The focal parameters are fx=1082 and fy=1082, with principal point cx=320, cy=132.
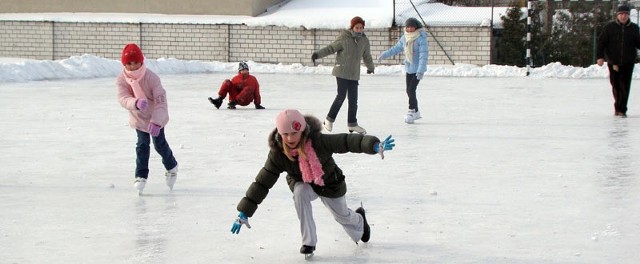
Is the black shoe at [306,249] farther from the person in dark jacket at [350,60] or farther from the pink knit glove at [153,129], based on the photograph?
the person in dark jacket at [350,60]

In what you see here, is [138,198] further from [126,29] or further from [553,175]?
[126,29]

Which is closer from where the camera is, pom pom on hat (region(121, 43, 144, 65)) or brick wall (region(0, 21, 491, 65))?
pom pom on hat (region(121, 43, 144, 65))

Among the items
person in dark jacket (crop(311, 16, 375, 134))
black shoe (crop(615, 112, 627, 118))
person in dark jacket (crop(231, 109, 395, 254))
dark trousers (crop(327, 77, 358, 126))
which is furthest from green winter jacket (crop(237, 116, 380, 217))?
black shoe (crop(615, 112, 627, 118))

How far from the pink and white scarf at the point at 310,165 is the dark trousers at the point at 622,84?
9.00 m

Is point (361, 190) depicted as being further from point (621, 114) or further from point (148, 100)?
point (621, 114)

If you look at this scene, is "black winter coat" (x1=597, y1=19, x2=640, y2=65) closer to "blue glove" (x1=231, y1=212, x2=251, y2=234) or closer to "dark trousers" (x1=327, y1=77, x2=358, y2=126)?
"dark trousers" (x1=327, y1=77, x2=358, y2=126)

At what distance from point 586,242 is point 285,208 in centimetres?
213

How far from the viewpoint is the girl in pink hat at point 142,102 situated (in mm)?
7613

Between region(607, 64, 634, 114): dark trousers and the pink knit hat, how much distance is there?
30.0ft

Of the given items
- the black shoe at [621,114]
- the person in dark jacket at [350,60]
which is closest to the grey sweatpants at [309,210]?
the person in dark jacket at [350,60]

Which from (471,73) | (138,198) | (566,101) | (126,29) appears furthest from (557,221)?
(126,29)

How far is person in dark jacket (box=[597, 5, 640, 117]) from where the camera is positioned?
1368 centimetres

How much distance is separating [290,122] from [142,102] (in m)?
2.43

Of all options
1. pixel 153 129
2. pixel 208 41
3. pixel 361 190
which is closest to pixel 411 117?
pixel 361 190
